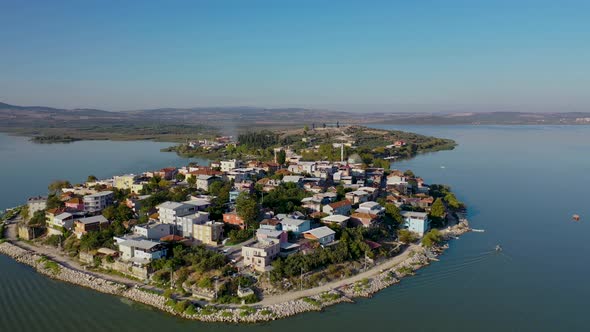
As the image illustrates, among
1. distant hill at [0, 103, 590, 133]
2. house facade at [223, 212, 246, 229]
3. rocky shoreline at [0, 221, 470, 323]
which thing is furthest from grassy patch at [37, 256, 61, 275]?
distant hill at [0, 103, 590, 133]

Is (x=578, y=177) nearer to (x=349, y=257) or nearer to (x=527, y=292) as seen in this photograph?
(x=527, y=292)

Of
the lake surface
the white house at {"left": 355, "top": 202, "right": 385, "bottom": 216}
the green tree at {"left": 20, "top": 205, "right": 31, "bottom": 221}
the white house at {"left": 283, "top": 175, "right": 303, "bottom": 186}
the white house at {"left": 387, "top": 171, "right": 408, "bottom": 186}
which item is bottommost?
the lake surface

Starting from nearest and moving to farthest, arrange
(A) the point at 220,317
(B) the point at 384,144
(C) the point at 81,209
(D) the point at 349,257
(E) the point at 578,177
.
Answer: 1. (A) the point at 220,317
2. (D) the point at 349,257
3. (C) the point at 81,209
4. (E) the point at 578,177
5. (B) the point at 384,144

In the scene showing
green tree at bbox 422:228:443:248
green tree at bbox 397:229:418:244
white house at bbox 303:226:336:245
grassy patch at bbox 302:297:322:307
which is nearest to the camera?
grassy patch at bbox 302:297:322:307

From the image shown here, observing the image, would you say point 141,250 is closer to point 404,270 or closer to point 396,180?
point 404,270

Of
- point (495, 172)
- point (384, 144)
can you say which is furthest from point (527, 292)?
point (384, 144)

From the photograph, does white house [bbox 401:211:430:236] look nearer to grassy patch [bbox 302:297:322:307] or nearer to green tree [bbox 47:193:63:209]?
grassy patch [bbox 302:297:322:307]
